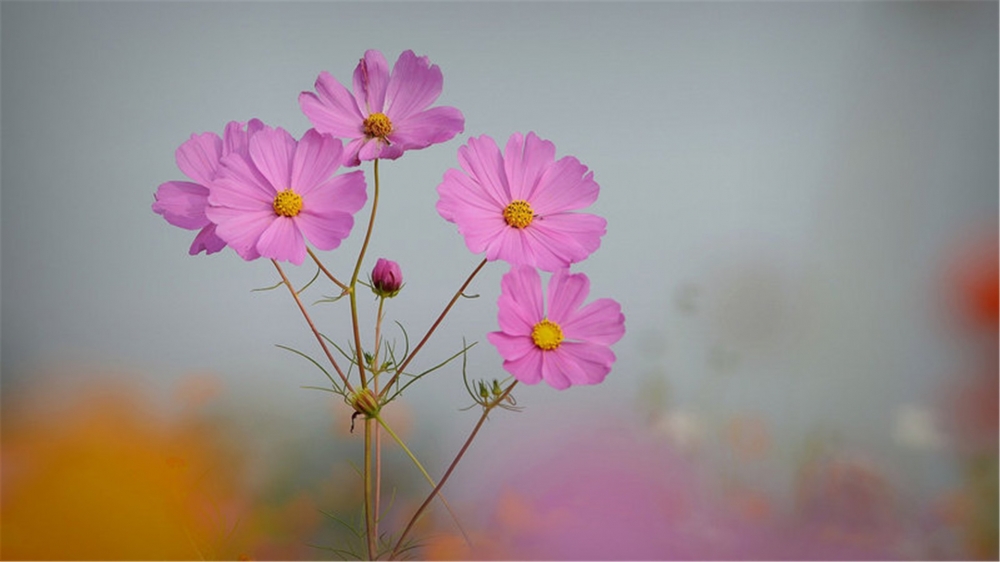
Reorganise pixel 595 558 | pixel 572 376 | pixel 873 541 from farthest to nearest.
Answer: pixel 873 541 → pixel 595 558 → pixel 572 376

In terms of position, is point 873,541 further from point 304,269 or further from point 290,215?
point 290,215

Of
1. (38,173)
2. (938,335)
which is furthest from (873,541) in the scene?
(38,173)

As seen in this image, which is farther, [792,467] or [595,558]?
[792,467]

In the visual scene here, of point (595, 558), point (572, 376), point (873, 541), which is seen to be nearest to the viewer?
point (572, 376)

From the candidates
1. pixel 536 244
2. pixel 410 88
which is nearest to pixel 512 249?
pixel 536 244

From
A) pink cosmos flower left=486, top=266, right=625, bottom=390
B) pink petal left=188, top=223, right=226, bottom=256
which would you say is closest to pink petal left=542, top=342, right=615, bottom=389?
pink cosmos flower left=486, top=266, right=625, bottom=390

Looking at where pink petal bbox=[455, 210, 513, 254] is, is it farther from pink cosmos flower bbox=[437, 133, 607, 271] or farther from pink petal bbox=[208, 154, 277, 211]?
pink petal bbox=[208, 154, 277, 211]

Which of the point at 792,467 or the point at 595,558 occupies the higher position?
the point at 792,467
